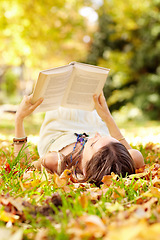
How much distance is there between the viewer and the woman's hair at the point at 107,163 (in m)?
2.19

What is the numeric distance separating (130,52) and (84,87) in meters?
9.60

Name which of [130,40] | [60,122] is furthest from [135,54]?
[60,122]

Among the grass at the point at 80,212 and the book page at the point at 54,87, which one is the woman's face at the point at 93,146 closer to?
the grass at the point at 80,212

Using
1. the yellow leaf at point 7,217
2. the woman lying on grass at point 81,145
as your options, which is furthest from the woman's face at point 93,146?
the yellow leaf at point 7,217

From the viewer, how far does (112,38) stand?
1252 cm

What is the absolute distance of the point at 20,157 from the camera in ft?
8.83

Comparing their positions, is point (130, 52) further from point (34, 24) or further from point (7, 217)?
point (7, 217)

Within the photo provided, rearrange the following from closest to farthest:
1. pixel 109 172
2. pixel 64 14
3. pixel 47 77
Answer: pixel 109 172 < pixel 47 77 < pixel 64 14

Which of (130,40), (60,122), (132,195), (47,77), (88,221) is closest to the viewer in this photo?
(88,221)

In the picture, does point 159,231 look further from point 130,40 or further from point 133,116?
point 130,40

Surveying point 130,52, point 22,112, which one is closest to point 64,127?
point 22,112

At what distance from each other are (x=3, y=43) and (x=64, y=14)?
103 inches

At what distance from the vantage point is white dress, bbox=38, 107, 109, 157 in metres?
3.02

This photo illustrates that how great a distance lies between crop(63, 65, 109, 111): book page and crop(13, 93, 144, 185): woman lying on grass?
92 mm
